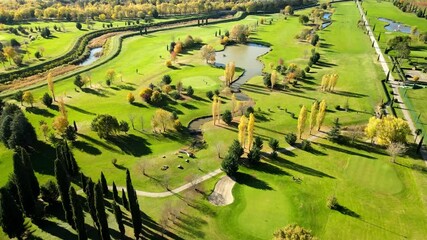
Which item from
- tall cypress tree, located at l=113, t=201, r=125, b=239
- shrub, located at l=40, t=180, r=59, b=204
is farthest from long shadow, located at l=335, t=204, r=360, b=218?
shrub, located at l=40, t=180, r=59, b=204

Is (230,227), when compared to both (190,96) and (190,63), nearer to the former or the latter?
(190,96)

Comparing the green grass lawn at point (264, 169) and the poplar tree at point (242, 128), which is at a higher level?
the poplar tree at point (242, 128)

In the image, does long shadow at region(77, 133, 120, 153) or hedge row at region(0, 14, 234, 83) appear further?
hedge row at region(0, 14, 234, 83)

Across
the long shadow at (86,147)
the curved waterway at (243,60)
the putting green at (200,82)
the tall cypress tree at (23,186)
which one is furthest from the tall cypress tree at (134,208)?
the putting green at (200,82)

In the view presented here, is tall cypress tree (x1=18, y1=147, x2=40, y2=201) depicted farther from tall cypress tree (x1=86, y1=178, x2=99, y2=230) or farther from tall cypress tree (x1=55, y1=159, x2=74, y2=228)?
tall cypress tree (x1=86, y1=178, x2=99, y2=230)

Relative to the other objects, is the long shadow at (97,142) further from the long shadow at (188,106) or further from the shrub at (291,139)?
the shrub at (291,139)

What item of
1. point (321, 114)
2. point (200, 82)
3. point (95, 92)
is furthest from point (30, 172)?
point (200, 82)
